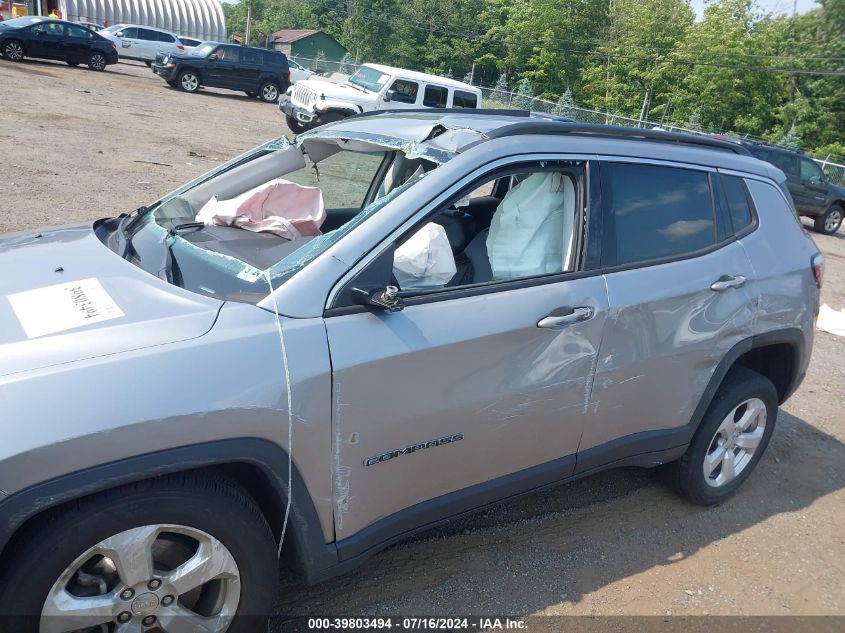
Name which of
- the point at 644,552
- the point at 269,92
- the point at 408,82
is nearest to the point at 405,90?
the point at 408,82

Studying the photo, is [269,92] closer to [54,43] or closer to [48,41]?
[54,43]

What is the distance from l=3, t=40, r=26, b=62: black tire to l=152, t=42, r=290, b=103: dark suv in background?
395cm

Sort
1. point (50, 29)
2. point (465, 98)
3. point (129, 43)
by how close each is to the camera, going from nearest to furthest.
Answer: point (465, 98) < point (50, 29) < point (129, 43)

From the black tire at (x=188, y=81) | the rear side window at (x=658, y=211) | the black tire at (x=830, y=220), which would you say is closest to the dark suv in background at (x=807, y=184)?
the black tire at (x=830, y=220)

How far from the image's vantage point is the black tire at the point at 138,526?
1.95 metres

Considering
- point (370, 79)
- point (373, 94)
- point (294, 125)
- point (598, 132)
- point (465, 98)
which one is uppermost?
point (598, 132)

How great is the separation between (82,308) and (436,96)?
55.8 ft

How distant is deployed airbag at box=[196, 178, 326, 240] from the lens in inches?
126

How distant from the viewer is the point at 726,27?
42.0 m

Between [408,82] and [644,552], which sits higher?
[408,82]

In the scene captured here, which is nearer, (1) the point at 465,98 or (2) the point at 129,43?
(1) the point at 465,98

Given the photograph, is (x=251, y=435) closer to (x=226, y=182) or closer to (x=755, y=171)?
(x=226, y=182)

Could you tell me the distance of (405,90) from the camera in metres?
18.1

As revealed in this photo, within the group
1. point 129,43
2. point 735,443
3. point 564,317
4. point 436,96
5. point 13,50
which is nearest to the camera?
point 564,317
